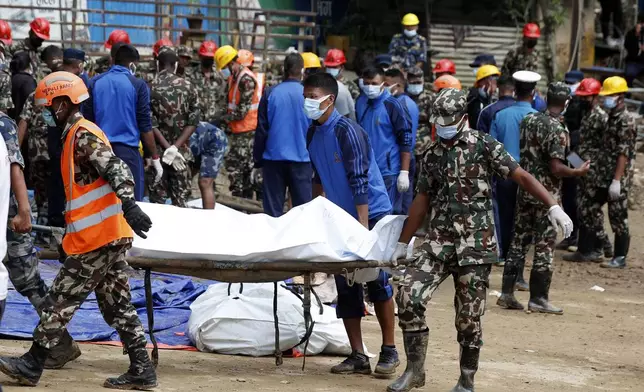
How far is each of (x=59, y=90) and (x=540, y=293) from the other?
219 inches

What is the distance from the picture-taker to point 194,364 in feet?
25.5

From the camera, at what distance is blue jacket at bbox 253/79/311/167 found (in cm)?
1115

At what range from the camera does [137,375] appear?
6898 millimetres

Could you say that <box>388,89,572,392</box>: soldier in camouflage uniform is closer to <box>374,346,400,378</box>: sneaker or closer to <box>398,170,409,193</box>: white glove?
<box>374,346,400,378</box>: sneaker

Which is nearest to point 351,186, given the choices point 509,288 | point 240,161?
point 509,288

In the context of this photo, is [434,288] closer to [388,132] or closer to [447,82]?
[388,132]

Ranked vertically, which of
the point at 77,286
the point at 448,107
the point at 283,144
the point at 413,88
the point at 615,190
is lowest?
the point at 615,190

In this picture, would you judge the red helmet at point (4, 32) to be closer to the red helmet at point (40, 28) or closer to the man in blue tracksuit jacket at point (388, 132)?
the red helmet at point (40, 28)

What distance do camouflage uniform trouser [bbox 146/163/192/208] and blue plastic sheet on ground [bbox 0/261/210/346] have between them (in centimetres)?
166

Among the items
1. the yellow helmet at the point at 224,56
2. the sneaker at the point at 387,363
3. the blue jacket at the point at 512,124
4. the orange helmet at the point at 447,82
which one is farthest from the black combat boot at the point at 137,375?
the yellow helmet at the point at 224,56

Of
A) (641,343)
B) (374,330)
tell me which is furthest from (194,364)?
(641,343)

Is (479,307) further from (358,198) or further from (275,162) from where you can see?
(275,162)

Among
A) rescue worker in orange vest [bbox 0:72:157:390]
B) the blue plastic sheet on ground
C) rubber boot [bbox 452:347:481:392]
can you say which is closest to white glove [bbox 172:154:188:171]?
the blue plastic sheet on ground

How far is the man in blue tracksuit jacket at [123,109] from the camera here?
1045 cm
